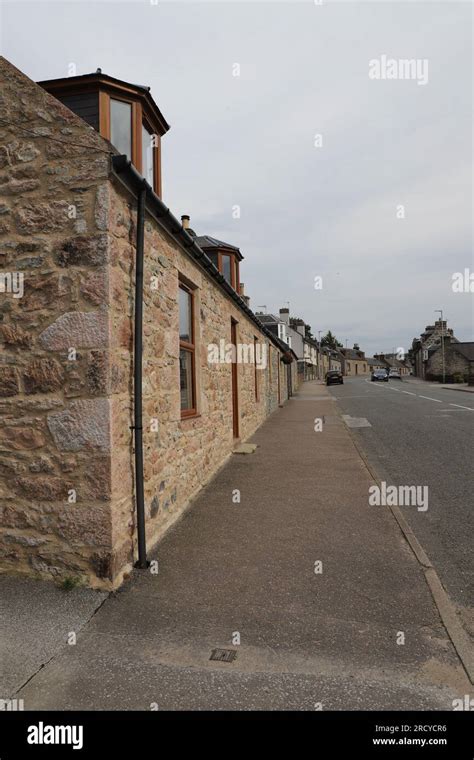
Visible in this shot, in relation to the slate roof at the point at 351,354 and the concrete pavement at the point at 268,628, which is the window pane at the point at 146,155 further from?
the slate roof at the point at 351,354

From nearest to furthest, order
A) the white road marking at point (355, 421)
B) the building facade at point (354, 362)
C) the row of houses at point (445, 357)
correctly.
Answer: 1. the white road marking at point (355, 421)
2. the row of houses at point (445, 357)
3. the building facade at point (354, 362)

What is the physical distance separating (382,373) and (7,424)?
55128 millimetres

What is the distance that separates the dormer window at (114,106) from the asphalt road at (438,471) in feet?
17.6

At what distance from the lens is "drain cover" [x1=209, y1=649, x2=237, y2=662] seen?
289cm

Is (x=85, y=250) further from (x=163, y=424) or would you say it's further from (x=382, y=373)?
(x=382, y=373)

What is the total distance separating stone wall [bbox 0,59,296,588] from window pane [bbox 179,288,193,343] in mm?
1968

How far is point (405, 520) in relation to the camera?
18.2 feet

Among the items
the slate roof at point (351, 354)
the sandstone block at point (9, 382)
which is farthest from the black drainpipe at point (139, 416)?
the slate roof at point (351, 354)

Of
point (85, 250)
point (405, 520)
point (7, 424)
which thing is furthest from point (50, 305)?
point (405, 520)

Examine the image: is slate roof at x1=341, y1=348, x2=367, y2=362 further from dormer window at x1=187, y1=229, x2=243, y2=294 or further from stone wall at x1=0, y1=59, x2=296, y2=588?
stone wall at x1=0, y1=59, x2=296, y2=588

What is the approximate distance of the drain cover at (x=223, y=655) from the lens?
289 centimetres

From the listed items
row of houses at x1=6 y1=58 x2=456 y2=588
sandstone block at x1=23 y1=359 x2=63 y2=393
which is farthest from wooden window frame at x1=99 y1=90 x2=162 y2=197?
sandstone block at x1=23 y1=359 x2=63 y2=393

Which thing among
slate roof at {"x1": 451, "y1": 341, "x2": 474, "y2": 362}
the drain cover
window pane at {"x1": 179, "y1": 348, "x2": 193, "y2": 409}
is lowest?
the drain cover

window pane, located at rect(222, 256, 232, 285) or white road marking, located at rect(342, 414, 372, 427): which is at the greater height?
window pane, located at rect(222, 256, 232, 285)
